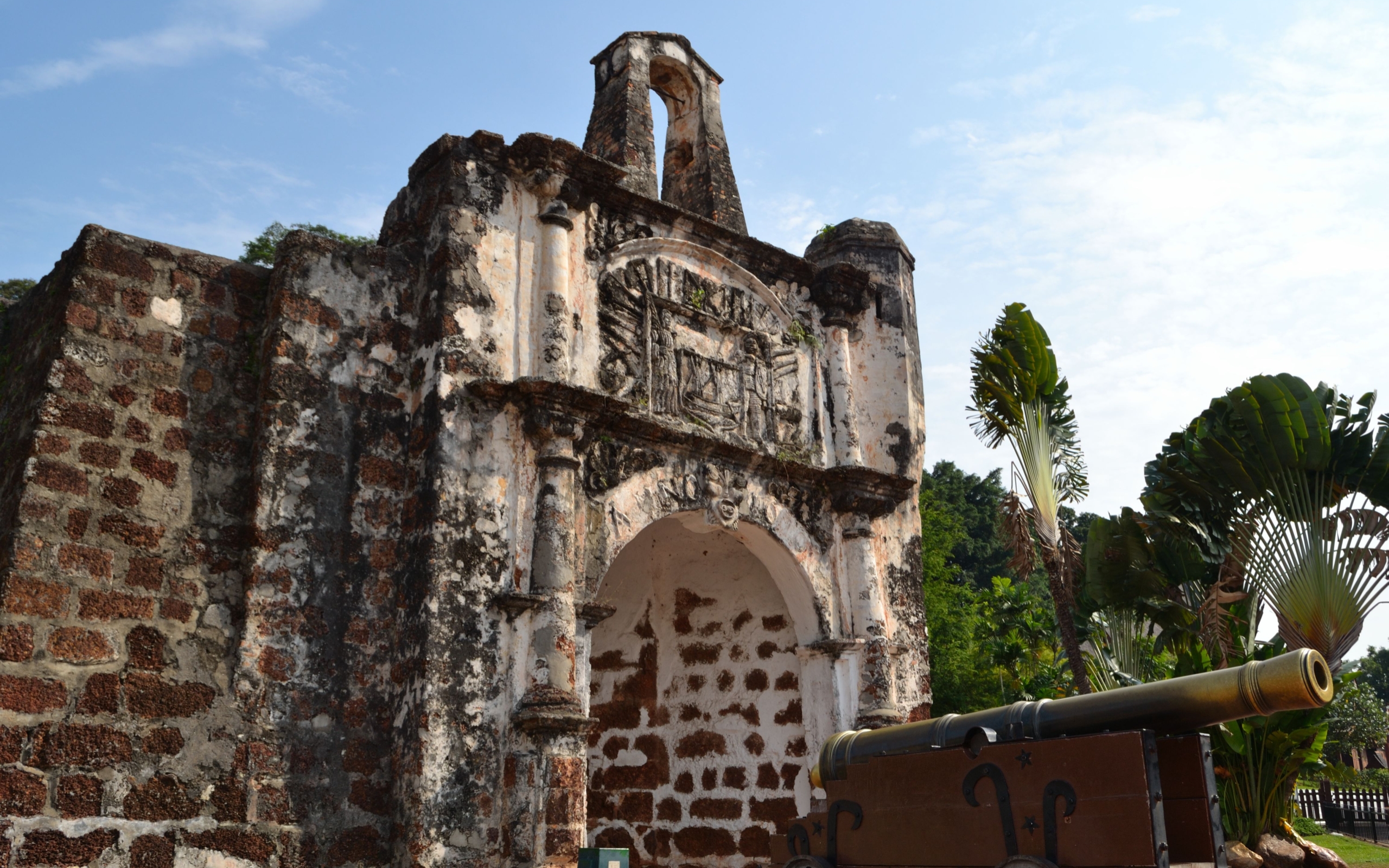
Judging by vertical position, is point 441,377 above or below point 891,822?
above

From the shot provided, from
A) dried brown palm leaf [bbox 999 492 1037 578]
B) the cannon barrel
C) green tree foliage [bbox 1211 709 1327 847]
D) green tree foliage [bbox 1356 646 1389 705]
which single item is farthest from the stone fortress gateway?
green tree foliage [bbox 1356 646 1389 705]

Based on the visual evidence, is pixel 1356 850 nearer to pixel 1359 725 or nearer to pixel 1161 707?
pixel 1359 725

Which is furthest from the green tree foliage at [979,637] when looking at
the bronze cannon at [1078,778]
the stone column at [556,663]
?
the bronze cannon at [1078,778]

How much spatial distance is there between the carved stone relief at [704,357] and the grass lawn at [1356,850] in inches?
308

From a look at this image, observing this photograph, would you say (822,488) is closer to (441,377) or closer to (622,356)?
(622,356)

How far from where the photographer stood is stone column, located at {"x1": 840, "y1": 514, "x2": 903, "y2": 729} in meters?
8.25

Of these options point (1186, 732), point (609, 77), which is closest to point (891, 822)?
point (1186, 732)

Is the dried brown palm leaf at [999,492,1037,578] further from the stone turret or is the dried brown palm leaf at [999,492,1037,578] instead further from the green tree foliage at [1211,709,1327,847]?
the stone turret

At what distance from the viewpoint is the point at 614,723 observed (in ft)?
31.1

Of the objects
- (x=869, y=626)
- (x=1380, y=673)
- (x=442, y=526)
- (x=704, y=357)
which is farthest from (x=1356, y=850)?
(x=1380, y=673)

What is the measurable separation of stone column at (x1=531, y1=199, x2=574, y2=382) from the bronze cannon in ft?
10.6

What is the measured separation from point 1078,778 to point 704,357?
14.8 feet

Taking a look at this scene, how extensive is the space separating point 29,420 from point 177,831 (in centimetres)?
225

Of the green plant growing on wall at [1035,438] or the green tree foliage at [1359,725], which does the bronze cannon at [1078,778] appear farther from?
the green tree foliage at [1359,725]
